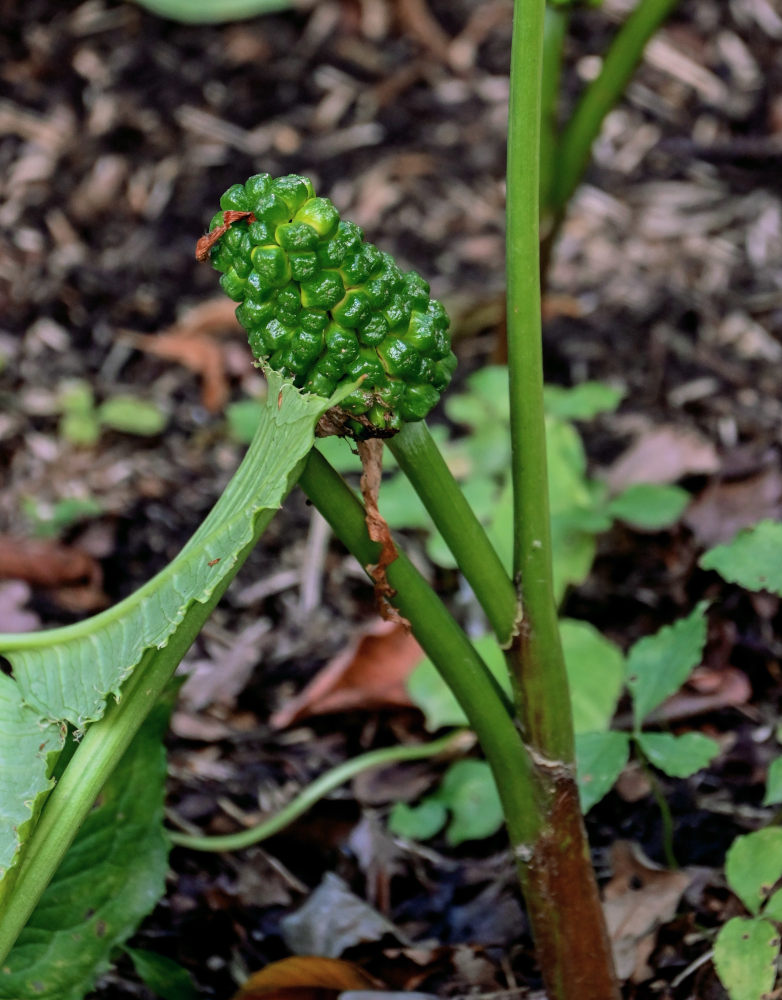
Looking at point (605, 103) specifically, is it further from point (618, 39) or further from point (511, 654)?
point (511, 654)

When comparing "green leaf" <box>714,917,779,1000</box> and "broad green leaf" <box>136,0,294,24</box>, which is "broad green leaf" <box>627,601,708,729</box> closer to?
"green leaf" <box>714,917,779,1000</box>

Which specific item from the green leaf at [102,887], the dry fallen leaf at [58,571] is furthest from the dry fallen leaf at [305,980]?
the dry fallen leaf at [58,571]

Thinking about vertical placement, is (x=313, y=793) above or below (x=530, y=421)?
below

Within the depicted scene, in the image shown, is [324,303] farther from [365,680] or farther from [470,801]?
[365,680]

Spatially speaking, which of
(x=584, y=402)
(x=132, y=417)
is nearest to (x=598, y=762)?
(x=584, y=402)

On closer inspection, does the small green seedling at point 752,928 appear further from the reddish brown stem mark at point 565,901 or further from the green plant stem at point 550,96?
the green plant stem at point 550,96

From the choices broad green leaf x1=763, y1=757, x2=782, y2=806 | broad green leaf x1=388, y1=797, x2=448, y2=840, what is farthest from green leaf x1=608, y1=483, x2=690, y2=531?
broad green leaf x1=763, y1=757, x2=782, y2=806

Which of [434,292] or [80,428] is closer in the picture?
[80,428]

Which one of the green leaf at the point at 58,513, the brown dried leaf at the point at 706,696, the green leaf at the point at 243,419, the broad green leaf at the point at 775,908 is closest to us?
the broad green leaf at the point at 775,908
